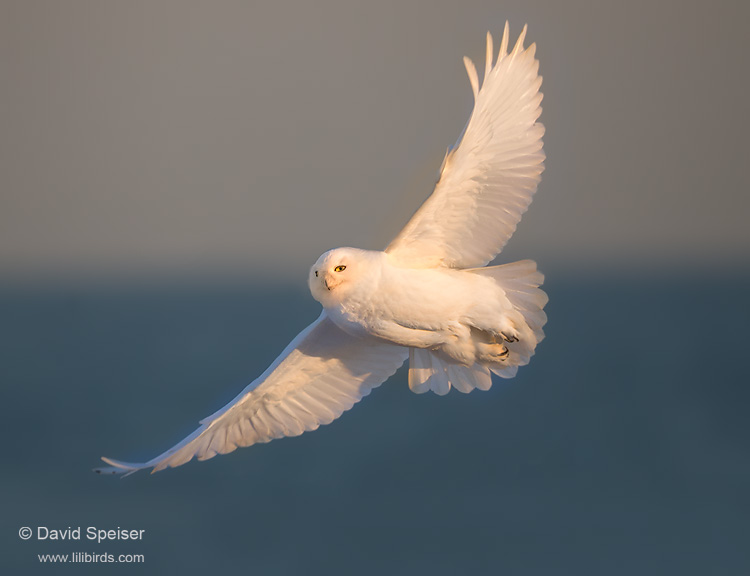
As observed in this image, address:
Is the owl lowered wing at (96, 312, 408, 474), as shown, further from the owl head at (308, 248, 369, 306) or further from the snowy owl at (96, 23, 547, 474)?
the owl head at (308, 248, 369, 306)

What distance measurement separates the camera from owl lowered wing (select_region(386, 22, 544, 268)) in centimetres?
506

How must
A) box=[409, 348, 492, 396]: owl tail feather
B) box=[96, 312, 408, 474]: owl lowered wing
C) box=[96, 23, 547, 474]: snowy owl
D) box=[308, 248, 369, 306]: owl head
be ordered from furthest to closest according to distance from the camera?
1. box=[409, 348, 492, 396]: owl tail feather
2. box=[96, 312, 408, 474]: owl lowered wing
3. box=[96, 23, 547, 474]: snowy owl
4. box=[308, 248, 369, 306]: owl head

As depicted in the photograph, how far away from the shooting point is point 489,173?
17.0 ft

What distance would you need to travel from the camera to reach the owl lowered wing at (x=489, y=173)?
16.6 feet

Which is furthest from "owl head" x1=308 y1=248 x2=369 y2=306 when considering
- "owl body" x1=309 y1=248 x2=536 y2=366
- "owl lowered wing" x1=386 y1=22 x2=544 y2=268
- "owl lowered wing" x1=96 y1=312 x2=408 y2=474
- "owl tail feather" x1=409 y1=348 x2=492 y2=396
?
"owl tail feather" x1=409 y1=348 x2=492 y2=396

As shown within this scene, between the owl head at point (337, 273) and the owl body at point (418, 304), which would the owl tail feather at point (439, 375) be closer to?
the owl body at point (418, 304)

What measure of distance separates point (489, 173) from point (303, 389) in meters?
1.78

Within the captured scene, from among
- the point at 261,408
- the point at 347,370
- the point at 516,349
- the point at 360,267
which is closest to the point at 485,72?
the point at 360,267

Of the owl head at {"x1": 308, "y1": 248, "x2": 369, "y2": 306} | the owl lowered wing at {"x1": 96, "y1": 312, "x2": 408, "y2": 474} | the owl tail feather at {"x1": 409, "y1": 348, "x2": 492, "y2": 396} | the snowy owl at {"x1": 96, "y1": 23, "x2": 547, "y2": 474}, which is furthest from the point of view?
the owl tail feather at {"x1": 409, "y1": 348, "x2": 492, "y2": 396}

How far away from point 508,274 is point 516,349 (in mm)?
507

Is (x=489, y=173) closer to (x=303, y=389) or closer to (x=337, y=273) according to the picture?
(x=337, y=273)

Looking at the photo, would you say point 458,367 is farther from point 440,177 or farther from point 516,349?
point 440,177

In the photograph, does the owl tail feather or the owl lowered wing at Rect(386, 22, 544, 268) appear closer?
the owl lowered wing at Rect(386, 22, 544, 268)

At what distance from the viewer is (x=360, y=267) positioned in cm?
489
